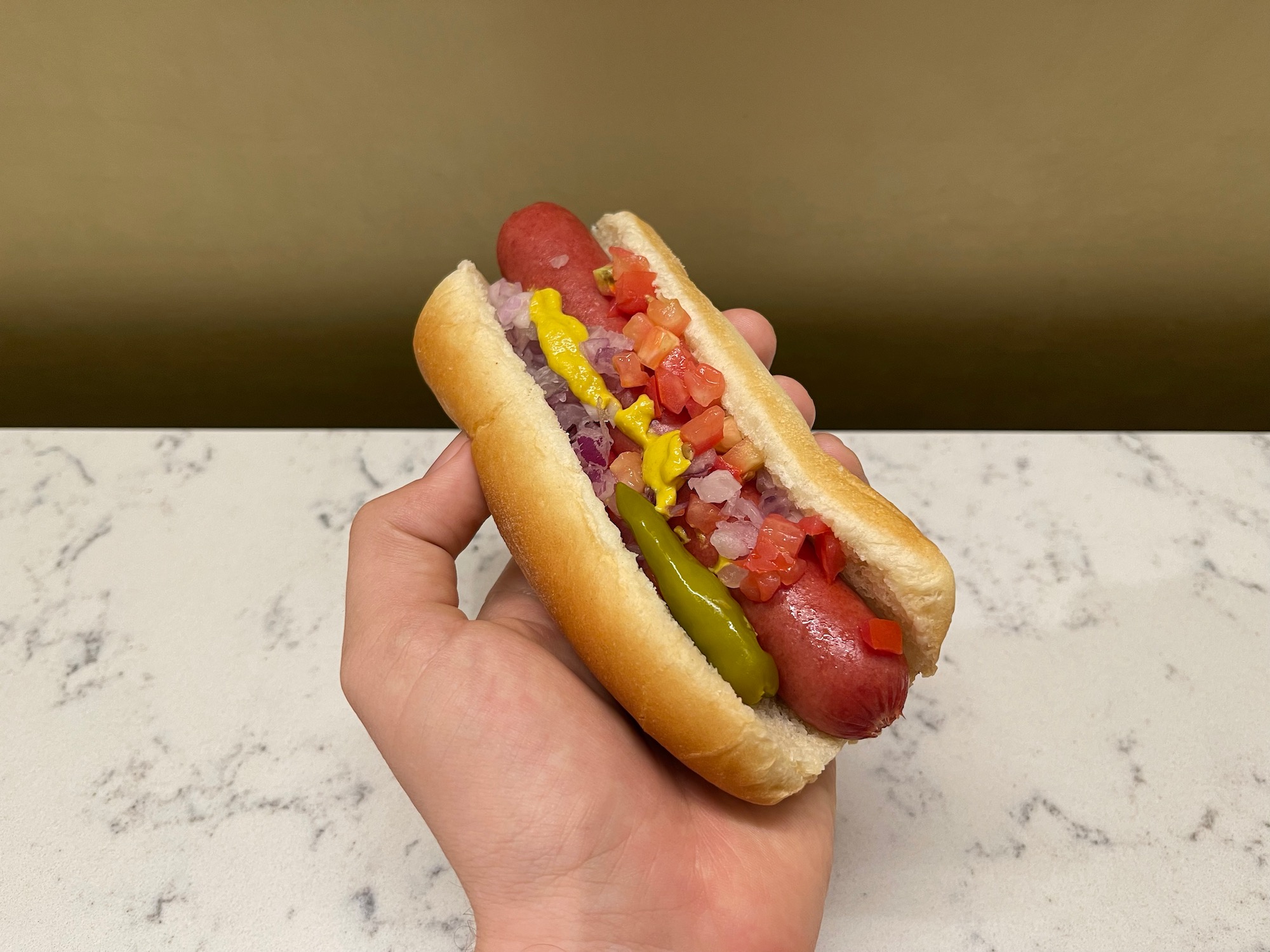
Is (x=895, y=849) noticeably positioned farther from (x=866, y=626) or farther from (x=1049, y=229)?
(x=1049, y=229)

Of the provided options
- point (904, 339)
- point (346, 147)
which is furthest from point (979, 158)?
point (346, 147)

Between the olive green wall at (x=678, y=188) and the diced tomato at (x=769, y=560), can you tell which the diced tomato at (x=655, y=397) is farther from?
the olive green wall at (x=678, y=188)

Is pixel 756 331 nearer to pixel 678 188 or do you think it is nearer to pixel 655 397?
pixel 655 397

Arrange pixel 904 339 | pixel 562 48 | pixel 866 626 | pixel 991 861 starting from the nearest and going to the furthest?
pixel 866 626 < pixel 991 861 < pixel 562 48 < pixel 904 339

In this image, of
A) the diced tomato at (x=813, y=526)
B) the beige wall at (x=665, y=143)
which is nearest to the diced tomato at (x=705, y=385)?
the diced tomato at (x=813, y=526)

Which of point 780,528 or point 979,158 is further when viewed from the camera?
point 979,158

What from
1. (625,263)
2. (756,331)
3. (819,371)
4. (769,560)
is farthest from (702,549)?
(819,371)

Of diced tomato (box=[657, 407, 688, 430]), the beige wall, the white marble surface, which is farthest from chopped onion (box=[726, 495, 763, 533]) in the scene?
the beige wall
